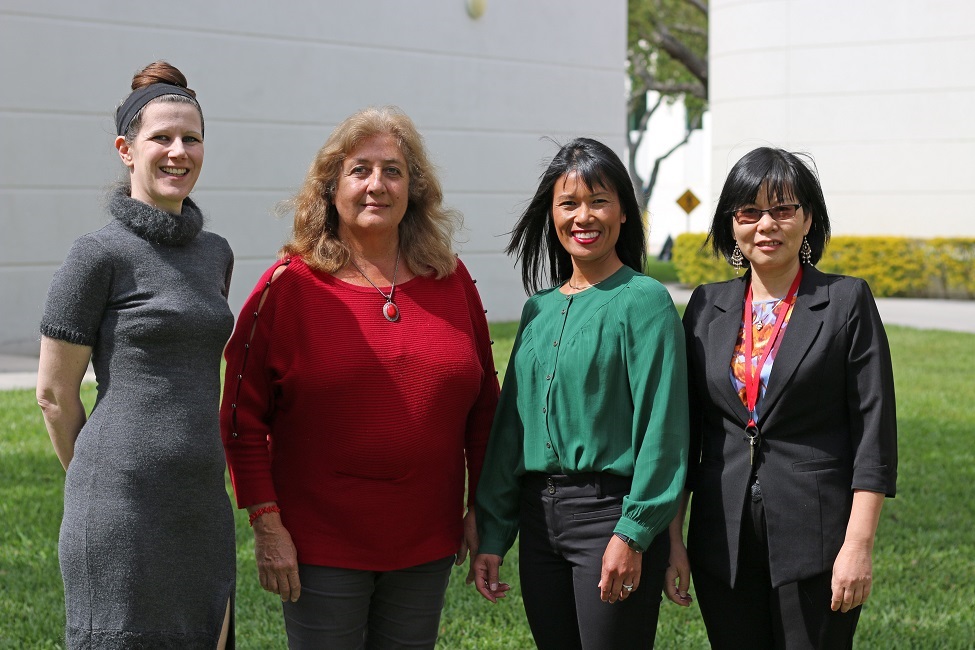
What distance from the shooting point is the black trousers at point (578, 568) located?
305 centimetres

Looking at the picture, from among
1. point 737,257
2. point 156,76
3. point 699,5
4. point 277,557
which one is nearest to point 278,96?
point 156,76

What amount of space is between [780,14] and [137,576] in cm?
2164

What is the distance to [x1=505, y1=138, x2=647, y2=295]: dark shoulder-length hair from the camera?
3.23 m

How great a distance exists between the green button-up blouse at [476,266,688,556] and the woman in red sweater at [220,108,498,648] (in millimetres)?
283

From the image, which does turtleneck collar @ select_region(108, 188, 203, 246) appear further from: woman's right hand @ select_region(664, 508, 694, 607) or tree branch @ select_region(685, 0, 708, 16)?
tree branch @ select_region(685, 0, 708, 16)

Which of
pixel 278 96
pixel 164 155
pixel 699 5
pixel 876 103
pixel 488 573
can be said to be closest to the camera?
pixel 164 155

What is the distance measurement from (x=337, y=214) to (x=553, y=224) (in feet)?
2.21

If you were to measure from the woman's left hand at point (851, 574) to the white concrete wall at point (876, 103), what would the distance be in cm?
1864

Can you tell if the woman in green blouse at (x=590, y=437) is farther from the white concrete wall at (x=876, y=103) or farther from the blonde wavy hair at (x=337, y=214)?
the white concrete wall at (x=876, y=103)

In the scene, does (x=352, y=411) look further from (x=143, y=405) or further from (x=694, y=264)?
(x=694, y=264)

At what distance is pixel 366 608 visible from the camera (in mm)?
3248

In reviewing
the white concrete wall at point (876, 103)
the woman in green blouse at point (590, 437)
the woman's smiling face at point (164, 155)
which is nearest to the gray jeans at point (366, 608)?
the woman in green blouse at point (590, 437)

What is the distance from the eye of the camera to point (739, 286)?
325 centimetres

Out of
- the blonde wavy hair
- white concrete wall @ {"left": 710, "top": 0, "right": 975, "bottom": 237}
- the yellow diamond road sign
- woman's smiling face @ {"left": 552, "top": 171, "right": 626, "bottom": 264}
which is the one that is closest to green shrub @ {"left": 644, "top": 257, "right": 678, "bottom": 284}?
the yellow diamond road sign
